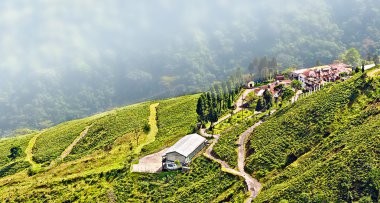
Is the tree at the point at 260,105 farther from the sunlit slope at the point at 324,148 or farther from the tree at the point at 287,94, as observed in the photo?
the sunlit slope at the point at 324,148

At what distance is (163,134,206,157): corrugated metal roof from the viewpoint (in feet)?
260

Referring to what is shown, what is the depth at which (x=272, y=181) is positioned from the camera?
62.6 m

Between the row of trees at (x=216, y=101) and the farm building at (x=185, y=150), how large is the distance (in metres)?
13.6

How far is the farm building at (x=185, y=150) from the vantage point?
7831 centimetres

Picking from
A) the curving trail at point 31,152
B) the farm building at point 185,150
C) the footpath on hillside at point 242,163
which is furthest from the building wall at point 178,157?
the curving trail at point 31,152

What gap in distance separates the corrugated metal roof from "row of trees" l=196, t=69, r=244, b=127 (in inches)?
495

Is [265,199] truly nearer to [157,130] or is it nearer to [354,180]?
[354,180]

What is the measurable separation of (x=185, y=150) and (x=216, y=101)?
36.8 m

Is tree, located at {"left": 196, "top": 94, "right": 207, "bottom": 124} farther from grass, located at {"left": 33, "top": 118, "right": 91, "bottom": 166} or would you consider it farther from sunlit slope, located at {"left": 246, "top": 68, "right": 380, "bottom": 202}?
grass, located at {"left": 33, "top": 118, "right": 91, "bottom": 166}

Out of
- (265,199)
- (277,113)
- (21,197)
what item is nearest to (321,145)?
(265,199)

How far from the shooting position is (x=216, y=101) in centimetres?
11431

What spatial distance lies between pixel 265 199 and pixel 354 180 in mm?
12219

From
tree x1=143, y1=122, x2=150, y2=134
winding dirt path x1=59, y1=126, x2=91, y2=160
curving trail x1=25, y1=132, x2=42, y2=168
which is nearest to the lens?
tree x1=143, y1=122, x2=150, y2=134

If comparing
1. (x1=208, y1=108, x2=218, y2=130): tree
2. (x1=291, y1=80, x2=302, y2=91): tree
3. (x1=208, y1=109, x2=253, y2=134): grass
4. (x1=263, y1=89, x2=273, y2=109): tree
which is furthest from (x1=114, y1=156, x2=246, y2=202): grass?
(x1=291, y1=80, x2=302, y2=91): tree
